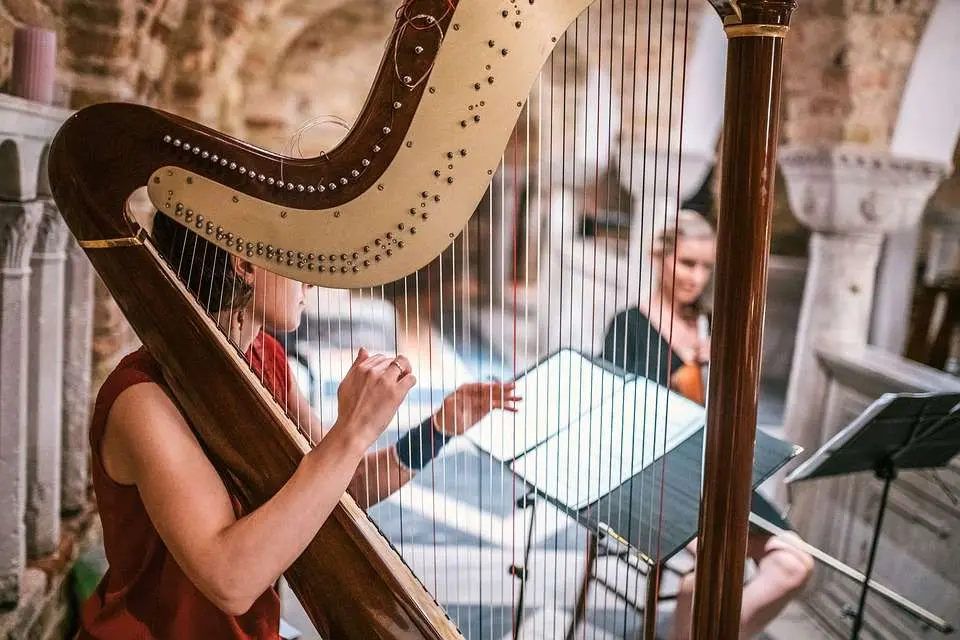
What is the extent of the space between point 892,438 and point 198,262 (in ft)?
5.72

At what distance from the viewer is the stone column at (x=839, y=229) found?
3197 millimetres

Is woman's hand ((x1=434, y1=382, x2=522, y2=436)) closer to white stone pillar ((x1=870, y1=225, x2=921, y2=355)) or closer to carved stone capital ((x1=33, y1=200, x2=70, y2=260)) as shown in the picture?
carved stone capital ((x1=33, y1=200, x2=70, y2=260))

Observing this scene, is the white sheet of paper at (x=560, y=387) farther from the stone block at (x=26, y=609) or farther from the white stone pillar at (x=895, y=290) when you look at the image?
the white stone pillar at (x=895, y=290)

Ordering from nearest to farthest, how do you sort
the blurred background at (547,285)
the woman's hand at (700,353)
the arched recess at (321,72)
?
the blurred background at (547,285) < the woman's hand at (700,353) < the arched recess at (321,72)

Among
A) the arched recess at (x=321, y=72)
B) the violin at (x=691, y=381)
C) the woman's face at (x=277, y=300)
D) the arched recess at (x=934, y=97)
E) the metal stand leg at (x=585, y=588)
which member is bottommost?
the metal stand leg at (x=585, y=588)

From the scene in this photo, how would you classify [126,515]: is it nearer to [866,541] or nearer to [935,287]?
[866,541]

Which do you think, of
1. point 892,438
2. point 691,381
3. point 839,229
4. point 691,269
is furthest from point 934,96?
point 892,438

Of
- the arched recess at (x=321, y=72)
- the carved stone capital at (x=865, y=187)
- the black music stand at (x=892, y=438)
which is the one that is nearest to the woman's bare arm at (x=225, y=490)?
the black music stand at (x=892, y=438)

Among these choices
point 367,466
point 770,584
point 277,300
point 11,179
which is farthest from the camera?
point 770,584

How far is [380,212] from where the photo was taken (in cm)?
104

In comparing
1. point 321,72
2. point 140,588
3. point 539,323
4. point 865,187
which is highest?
point 321,72

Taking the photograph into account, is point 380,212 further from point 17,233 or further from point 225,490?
point 17,233

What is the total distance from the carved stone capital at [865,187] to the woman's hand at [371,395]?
2.69m

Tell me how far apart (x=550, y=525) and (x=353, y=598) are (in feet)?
9.10
